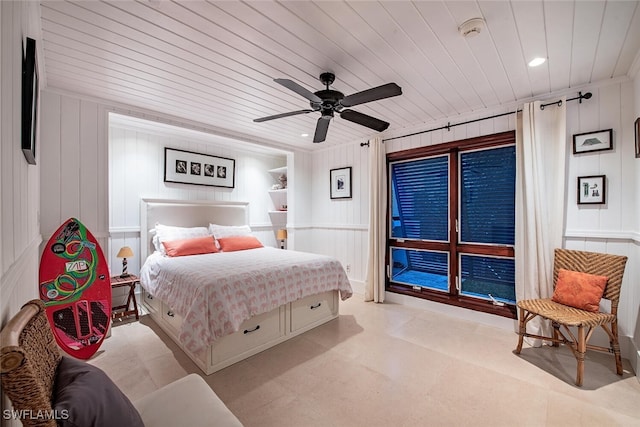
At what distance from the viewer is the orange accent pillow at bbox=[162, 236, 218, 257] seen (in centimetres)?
341

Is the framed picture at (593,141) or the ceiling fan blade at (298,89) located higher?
the ceiling fan blade at (298,89)

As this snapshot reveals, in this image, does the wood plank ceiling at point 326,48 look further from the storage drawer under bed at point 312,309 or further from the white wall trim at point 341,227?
the storage drawer under bed at point 312,309

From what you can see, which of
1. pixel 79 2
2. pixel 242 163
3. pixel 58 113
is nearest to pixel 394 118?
pixel 242 163

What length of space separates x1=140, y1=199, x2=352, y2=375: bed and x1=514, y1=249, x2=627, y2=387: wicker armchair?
188cm

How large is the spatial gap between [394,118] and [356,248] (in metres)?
2.07

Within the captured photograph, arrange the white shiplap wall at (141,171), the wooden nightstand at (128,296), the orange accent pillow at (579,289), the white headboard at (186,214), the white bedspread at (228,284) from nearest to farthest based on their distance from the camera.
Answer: the white bedspread at (228,284), the orange accent pillow at (579,289), the wooden nightstand at (128,296), the white shiplap wall at (141,171), the white headboard at (186,214)

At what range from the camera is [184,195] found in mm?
4176

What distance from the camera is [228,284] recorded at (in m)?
2.37

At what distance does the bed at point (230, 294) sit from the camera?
224 cm

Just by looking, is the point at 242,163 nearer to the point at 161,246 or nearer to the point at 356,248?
the point at 161,246

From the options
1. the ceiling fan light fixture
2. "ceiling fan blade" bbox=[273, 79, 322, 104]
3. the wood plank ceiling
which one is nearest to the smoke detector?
the wood plank ceiling

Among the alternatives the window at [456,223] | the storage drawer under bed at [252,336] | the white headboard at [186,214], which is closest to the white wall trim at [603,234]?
the window at [456,223]

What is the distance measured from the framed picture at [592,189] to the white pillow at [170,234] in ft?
14.5

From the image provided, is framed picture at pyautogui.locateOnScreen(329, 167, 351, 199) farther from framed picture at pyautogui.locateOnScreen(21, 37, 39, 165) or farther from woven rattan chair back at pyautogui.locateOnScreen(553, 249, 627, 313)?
framed picture at pyautogui.locateOnScreen(21, 37, 39, 165)
